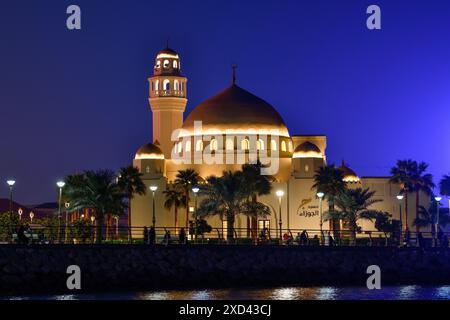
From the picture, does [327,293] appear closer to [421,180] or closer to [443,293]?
[443,293]

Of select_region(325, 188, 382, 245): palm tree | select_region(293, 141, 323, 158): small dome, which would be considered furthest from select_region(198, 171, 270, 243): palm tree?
select_region(293, 141, 323, 158): small dome

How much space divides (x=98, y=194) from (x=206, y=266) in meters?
11.6

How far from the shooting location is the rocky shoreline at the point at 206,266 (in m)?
51.0

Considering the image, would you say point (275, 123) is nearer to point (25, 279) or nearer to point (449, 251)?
point (449, 251)

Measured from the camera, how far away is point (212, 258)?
5691 cm

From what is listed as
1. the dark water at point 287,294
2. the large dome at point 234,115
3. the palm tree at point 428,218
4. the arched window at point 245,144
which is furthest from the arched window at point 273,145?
the dark water at point 287,294

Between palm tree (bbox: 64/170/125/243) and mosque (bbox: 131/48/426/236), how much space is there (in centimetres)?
1903

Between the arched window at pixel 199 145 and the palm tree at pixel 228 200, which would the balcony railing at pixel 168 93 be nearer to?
the arched window at pixel 199 145

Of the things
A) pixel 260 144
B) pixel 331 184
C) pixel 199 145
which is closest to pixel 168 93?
pixel 199 145

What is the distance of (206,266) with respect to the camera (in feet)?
185

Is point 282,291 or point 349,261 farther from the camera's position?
point 349,261
